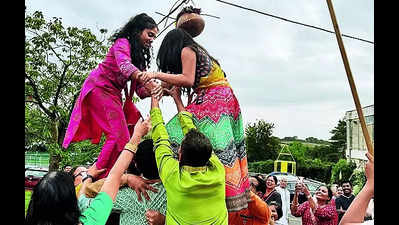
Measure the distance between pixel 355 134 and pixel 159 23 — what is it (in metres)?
36.6

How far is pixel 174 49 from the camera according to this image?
315cm

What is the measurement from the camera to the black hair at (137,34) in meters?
3.31

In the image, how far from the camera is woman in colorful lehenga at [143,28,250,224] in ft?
10.1

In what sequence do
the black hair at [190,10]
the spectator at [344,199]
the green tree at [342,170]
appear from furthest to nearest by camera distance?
1. the green tree at [342,170]
2. the spectator at [344,199]
3. the black hair at [190,10]

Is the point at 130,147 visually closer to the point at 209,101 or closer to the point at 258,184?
the point at 209,101

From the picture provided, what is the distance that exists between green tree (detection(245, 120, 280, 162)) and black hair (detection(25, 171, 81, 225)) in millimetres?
34373

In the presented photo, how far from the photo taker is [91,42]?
13.9 meters

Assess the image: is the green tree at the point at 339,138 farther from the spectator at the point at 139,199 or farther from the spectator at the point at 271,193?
the spectator at the point at 139,199

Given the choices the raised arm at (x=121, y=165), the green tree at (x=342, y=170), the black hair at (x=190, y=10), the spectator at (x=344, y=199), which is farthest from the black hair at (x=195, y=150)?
the green tree at (x=342, y=170)

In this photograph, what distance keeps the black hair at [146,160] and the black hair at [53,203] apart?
1.03 meters

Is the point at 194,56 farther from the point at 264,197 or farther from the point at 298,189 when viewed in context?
the point at 298,189

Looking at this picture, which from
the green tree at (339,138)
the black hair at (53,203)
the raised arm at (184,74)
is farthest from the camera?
the green tree at (339,138)

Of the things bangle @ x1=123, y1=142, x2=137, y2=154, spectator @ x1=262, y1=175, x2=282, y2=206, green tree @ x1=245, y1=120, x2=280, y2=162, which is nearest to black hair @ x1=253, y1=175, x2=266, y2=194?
spectator @ x1=262, y1=175, x2=282, y2=206
